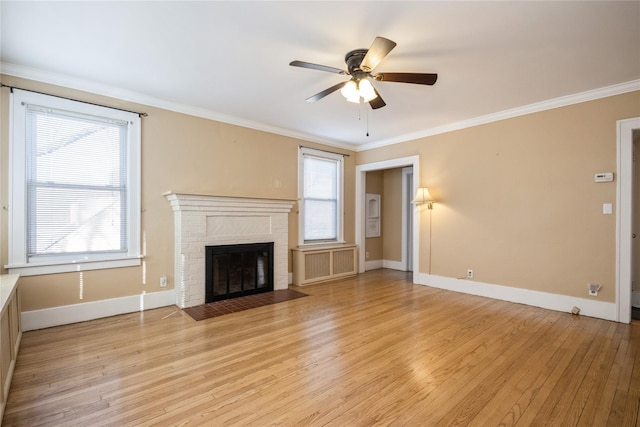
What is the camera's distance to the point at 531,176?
4066mm

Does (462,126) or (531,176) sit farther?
(462,126)

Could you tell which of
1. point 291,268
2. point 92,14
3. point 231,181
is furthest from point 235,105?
point 291,268

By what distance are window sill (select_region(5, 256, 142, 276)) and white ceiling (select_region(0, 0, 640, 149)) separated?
1.99m

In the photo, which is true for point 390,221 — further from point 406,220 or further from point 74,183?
point 74,183

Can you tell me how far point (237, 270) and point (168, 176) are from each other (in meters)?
1.64

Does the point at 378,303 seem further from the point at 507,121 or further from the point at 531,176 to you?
the point at 507,121

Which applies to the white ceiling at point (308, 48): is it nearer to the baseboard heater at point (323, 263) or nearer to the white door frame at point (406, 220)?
the baseboard heater at point (323, 263)

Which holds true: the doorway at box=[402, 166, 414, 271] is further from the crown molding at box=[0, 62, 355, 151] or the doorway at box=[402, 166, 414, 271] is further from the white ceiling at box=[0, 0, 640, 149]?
the crown molding at box=[0, 62, 355, 151]

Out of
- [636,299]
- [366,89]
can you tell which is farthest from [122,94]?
[636,299]

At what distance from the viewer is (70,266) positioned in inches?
131

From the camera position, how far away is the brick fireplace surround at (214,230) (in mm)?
3951

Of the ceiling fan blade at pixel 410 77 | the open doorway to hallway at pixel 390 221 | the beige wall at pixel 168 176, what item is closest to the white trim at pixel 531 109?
the open doorway to hallway at pixel 390 221

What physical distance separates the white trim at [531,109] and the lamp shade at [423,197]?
3.25 feet

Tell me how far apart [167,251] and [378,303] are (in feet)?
9.72
